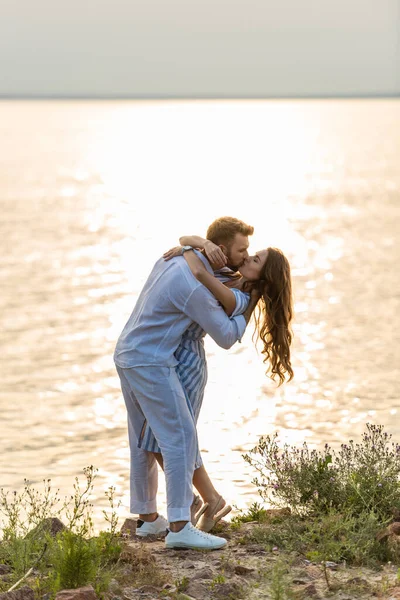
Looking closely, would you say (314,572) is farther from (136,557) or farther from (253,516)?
(253,516)

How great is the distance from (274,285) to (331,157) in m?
57.2

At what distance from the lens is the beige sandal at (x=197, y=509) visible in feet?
19.5

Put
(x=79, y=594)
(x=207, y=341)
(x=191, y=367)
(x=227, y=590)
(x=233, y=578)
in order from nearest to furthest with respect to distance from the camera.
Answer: (x=79, y=594) < (x=227, y=590) < (x=233, y=578) < (x=191, y=367) < (x=207, y=341)

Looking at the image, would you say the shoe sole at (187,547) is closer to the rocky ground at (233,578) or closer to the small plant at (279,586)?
the rocky ground at (233,578)

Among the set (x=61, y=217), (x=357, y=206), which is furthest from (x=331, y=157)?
(x=61, y=217)

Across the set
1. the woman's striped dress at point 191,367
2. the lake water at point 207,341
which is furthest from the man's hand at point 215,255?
the lake water at point 207,341

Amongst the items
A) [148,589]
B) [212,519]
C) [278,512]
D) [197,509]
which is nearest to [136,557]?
[148,589]

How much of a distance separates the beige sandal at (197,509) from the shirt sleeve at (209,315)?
0.95 metres

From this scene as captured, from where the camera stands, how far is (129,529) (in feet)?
20.0

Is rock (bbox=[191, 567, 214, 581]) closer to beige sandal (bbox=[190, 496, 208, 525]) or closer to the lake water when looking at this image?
beige sandal (bbox=[190, 496, 208, 525])

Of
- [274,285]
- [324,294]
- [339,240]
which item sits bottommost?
[274,285]

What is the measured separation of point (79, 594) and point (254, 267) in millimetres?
1926

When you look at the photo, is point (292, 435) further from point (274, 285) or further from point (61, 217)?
point (61, 217)

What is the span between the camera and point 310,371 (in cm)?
1197
